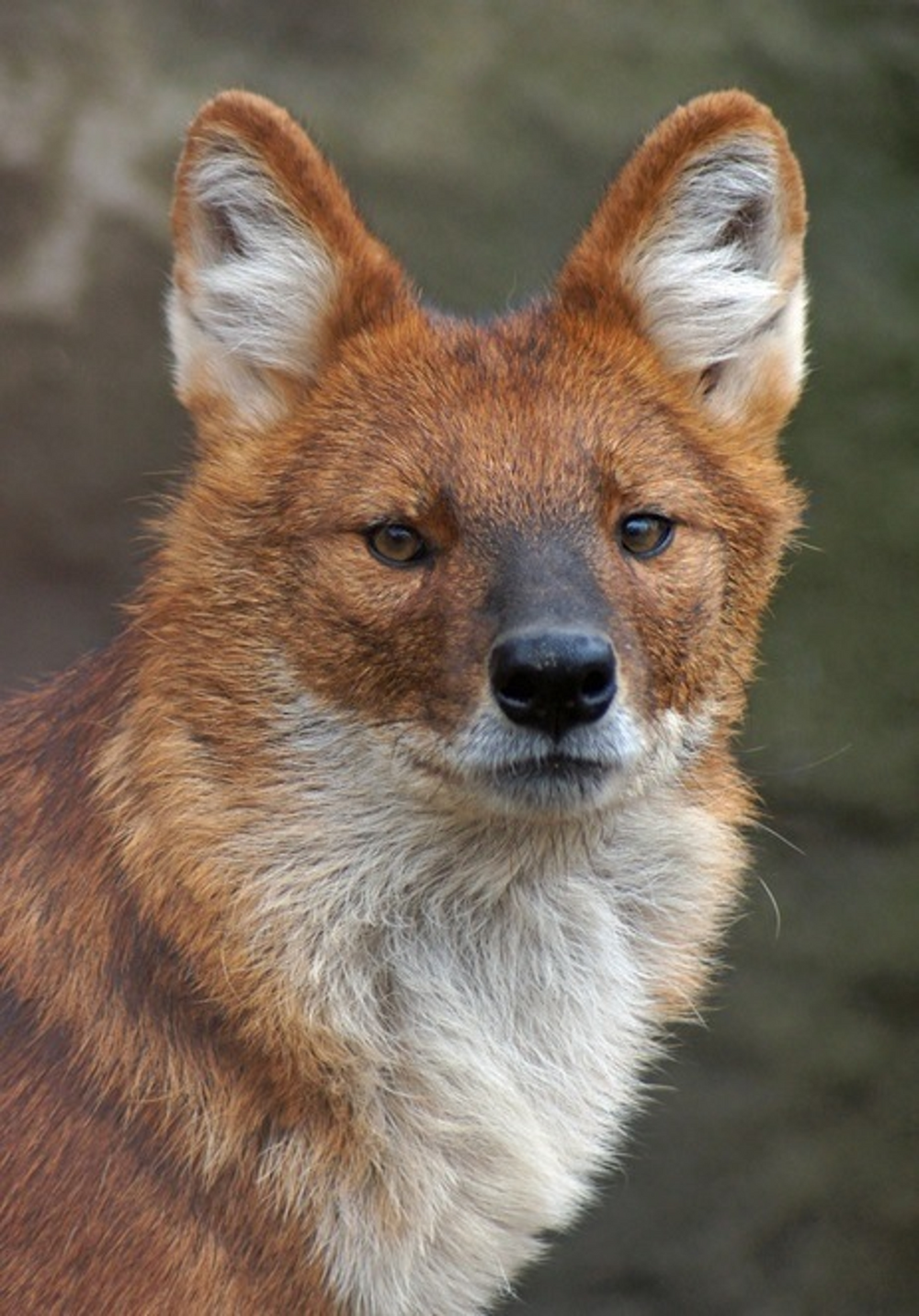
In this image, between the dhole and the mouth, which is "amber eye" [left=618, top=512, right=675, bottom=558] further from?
the mouth

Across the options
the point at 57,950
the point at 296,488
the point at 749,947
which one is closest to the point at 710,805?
the point at 296,488

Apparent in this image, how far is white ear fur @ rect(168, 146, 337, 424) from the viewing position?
5.46 m

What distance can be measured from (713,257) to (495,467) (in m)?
1.07

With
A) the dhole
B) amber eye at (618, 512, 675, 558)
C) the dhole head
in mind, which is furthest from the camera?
amber eye at (618, 512, 675, 558)

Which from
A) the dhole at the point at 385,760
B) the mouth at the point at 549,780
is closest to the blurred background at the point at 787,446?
the dhole at the point at 385,760

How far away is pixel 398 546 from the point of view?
17.2ft

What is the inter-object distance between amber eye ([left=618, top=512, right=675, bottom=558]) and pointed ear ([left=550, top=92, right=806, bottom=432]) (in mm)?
602

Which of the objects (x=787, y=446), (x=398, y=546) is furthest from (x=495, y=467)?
(x=787, y=446)

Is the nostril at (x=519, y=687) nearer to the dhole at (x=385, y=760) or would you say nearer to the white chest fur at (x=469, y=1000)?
the dhole at (x=385, y=760)

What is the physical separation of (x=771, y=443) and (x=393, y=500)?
1295mm

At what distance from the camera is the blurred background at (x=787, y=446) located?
830 cm

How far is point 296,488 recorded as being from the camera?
17.8 ft

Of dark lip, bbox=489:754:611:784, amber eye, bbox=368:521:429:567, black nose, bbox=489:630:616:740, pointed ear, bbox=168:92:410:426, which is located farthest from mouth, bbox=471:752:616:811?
pointed ear, bbox=168:92:410:426

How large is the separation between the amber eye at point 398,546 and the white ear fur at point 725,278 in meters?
1.06
